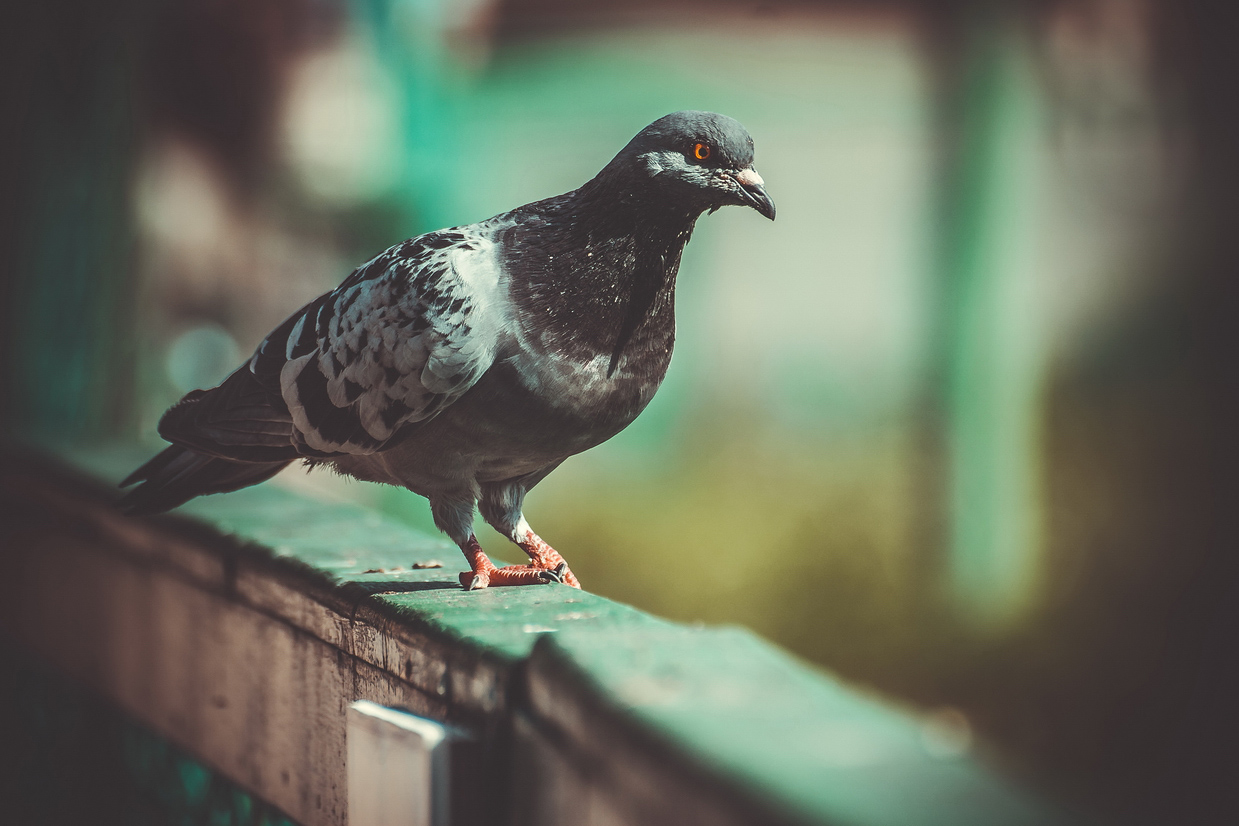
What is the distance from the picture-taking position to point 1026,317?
26.4ft

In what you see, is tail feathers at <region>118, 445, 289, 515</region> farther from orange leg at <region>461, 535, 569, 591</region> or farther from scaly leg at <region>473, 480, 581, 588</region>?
orange leg at <region>461, 535, 569, 591</region>

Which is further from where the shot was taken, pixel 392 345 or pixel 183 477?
pixel 183 477

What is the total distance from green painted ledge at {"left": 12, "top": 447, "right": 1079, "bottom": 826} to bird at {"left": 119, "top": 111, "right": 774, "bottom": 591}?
0.34 meters

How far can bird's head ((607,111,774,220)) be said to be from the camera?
258 cm

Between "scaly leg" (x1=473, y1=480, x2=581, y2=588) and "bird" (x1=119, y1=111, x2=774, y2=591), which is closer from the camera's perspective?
"bird" (x1=119, y1=111, x2=774, y2=591)

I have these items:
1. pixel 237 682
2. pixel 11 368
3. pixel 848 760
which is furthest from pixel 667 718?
pixel 11 368

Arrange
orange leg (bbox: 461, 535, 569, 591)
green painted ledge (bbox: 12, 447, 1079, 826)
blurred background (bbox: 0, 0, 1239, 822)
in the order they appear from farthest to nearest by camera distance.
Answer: blurred background (bbox: 0, 0, 1239, 822) < orange leg (bbox: 461, 535, 569, 591) < green painted ledge (bbox: 12, 447, 1079, 826)

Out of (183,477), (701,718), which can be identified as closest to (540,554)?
(183,477)

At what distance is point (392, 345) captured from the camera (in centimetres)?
274

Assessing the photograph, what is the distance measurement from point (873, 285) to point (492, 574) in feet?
19.0

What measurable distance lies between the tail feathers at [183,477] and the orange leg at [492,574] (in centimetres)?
Result: 74

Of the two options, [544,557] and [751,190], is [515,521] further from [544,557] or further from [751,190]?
[751,190]

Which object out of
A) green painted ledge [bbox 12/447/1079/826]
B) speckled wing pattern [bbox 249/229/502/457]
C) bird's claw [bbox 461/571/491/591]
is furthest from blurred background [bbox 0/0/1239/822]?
green painted ledge [bbox 12/447/1079/826]

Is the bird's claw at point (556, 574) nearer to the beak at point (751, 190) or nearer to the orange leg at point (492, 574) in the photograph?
the orange leg at point (492, 574)
